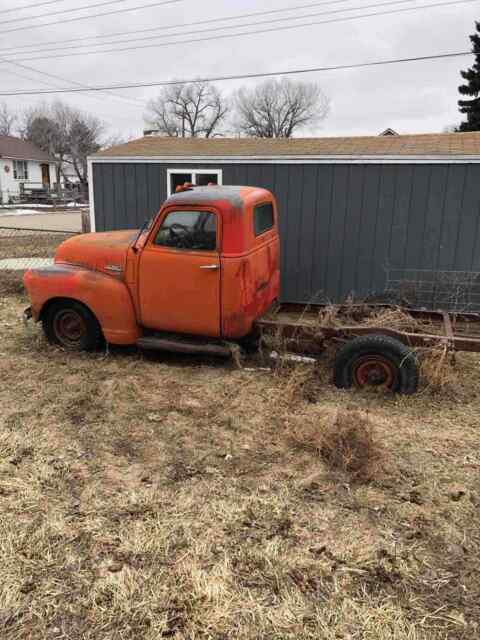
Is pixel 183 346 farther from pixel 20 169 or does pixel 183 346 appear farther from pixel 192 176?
pixel 20 169

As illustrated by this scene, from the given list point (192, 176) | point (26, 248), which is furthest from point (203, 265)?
point (26, 248)

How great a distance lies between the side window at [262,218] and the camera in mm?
5339

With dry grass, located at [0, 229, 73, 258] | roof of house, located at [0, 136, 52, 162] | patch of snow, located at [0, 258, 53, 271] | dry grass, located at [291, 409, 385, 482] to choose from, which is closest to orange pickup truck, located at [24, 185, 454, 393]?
dry grass, located at [291, 409, 385, 482]

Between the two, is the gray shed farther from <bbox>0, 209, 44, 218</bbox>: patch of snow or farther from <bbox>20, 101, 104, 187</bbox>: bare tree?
<bbox>20, 101, 104, 187</bbox>: bare tree

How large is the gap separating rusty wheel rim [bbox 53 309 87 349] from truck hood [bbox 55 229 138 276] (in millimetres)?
627

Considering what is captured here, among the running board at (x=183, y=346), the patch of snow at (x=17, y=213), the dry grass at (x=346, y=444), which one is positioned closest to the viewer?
the dry grass at (x=346, y=444)

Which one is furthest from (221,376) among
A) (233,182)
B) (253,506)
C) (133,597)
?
(233,182)

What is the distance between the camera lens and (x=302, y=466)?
142 inches

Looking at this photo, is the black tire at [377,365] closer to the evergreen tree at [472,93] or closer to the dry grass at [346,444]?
the dry grass at [346,444]

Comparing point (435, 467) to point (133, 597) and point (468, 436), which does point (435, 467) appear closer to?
point (468, 436)

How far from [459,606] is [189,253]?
3.77m

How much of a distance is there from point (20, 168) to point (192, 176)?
39.3 metres

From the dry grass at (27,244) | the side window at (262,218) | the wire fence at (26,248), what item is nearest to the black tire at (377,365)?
the side window at (262,218)

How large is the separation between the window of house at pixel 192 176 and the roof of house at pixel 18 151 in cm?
3603
